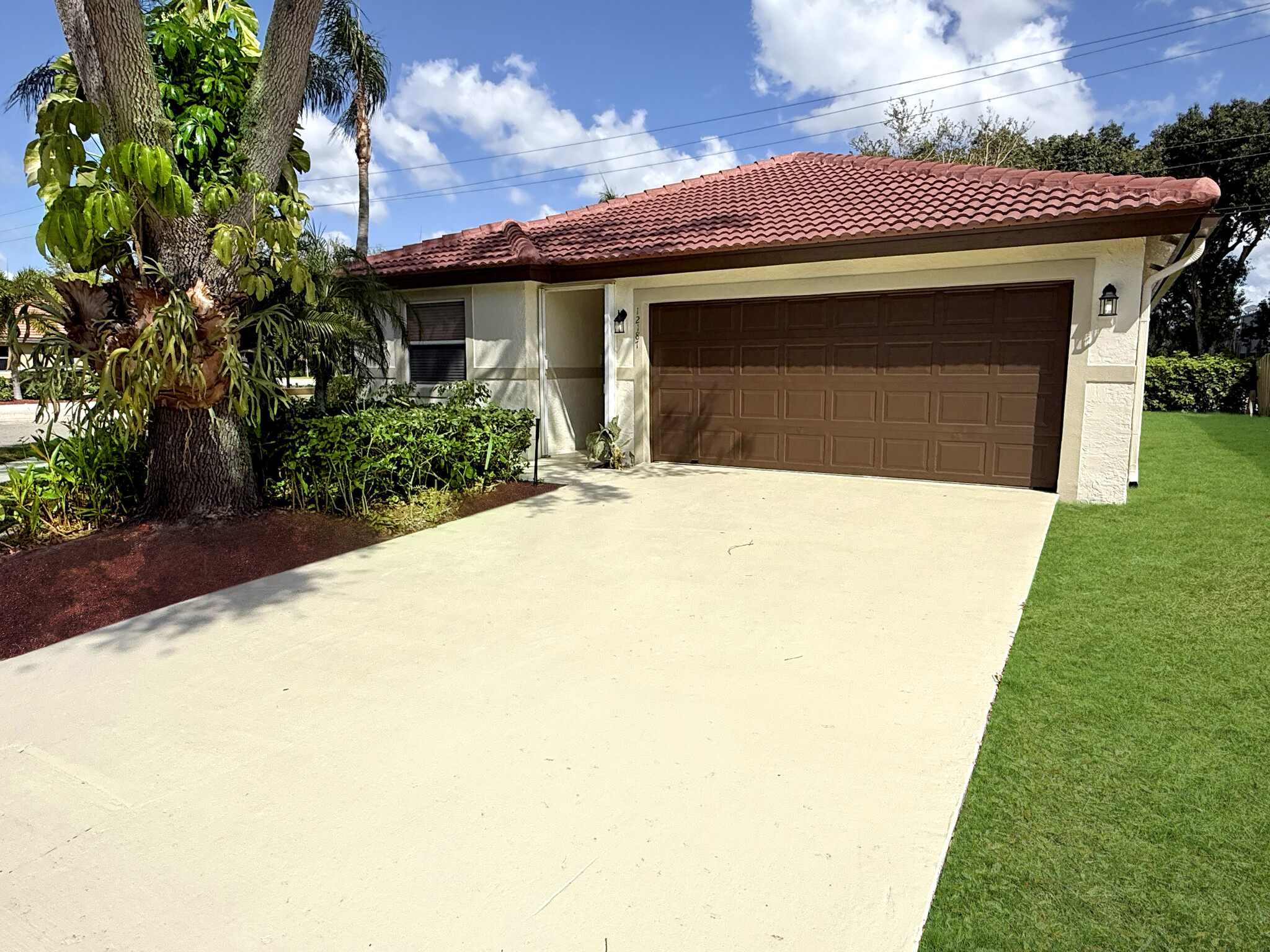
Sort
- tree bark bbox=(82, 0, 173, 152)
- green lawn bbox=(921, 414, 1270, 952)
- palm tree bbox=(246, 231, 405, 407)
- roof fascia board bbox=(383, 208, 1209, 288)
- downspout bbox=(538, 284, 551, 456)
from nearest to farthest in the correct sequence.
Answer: green lawn bbox=(921, 414, 1270, 952) < tree bark bbox=(82, 0, 173, 152) < palm tree bbox=(246, 231, 405, 407) < roof fascia board bbox=(383, 208, 1209, 288) < downspout bbox=(538, 284, 551, 456)

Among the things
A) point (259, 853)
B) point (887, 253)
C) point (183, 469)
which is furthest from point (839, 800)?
point (887, 253)

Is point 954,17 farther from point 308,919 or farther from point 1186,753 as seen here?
point 308,919

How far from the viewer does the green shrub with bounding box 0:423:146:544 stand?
6.70 metres

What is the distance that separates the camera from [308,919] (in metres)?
2.35

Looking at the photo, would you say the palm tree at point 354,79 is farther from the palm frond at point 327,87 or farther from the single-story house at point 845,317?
the single-story house at point 845,317

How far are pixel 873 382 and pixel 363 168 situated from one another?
16931mm

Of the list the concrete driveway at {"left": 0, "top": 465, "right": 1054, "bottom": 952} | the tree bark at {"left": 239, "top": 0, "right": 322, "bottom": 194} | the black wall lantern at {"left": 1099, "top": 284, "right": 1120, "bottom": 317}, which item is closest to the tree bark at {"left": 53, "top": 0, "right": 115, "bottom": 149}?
the tree bark at {"left": 239, "top": 0, "right": 322, "bottom": 194}

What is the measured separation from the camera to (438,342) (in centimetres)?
1299

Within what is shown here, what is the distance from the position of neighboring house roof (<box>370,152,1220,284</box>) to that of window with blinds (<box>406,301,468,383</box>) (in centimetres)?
71

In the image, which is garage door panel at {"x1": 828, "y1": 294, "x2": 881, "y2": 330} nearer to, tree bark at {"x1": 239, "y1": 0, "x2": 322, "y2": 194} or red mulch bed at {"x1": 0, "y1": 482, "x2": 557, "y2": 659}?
red mulch bed at {"x1": 0, "y1": 482, "x2": 557, "y2": 659}

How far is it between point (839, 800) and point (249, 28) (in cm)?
800

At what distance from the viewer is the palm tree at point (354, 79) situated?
18.8 meters

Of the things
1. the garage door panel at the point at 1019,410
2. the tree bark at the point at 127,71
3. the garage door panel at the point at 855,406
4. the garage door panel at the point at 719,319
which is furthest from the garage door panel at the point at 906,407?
the tree bark at the point at 127,71

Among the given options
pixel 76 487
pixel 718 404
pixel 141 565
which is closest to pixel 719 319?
pixel 718 404
